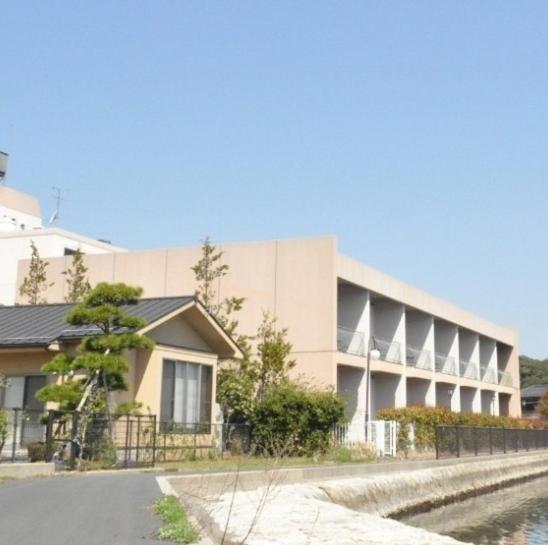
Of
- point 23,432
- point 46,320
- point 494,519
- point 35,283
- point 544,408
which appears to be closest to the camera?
point 23,432

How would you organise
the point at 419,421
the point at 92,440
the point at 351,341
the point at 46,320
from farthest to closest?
the point at 351,341
the point at 419,421
the point at 46,320
the point at 92,440

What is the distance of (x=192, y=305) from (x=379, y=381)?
1640 centimetres

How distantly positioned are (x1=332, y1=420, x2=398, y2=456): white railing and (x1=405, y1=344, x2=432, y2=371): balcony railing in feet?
39.8

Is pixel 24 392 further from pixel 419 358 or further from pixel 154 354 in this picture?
pixel 419 358

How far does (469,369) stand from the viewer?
154 feet

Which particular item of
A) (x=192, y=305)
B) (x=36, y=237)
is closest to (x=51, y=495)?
(x=192, y=305)

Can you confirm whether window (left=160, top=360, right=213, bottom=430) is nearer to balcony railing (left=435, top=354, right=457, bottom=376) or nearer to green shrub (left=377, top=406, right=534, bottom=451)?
green shrub (left=377, top=406, right=534, bottom=451)

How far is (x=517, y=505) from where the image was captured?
23.6m

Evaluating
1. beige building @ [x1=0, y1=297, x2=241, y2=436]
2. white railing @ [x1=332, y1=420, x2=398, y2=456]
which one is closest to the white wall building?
beige building @ [x1=0, y1=297, x2=241, y2=436]

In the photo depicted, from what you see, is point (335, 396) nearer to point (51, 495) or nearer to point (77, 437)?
point (77, 437)

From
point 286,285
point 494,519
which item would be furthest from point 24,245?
point 494,519

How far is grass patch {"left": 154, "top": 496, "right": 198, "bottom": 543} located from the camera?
8508 millimetres

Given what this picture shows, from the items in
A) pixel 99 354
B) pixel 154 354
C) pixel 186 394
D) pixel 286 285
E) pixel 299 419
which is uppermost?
pixel 286 285

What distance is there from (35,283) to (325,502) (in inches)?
936
